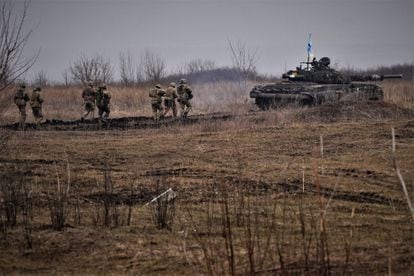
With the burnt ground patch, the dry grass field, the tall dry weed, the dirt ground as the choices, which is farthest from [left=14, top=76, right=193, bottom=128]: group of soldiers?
the burnt ground patch

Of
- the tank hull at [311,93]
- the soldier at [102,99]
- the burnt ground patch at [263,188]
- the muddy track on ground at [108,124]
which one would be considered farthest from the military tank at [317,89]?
the burnt ground patch at [263,188]

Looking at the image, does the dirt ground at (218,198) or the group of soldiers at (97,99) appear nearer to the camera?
the dirt ground at (218,198)

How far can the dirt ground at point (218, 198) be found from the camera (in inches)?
247

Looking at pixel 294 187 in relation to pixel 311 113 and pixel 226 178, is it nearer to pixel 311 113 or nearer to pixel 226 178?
pixel 226 178

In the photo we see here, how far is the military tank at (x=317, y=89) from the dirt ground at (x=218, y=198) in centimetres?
380

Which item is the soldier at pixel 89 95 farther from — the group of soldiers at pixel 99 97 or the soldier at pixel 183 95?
the soldier at pixel 183 95

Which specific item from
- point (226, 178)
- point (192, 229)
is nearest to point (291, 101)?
point (226, 178)

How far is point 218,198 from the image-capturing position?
929cm

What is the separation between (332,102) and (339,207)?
1277 centimetres

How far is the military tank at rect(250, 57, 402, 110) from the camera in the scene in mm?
22188

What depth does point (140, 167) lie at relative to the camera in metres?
11.9

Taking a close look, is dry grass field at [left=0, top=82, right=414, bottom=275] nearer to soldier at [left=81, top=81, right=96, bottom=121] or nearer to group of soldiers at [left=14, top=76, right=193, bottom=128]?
group of soldiers at [left=14, top=76, right=193, bottom=128]

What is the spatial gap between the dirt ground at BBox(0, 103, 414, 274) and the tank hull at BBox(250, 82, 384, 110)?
3701 mm

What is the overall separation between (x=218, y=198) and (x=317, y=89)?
45.7 feet
